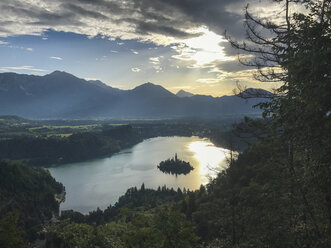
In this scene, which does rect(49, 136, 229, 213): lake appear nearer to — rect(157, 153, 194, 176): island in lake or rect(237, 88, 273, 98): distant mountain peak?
rect(157, 153, 194, 176): island in lake

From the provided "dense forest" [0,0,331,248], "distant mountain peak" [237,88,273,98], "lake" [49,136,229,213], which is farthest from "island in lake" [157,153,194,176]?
"distant mountain peak" [237,88,273,98]

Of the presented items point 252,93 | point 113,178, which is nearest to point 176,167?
point 113,178

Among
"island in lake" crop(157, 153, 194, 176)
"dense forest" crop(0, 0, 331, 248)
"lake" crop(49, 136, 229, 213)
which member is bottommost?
"lake" crop(49, 136, 229, 213)

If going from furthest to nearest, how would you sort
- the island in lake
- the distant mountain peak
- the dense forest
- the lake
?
the island in lake < the lake < the distant mountain peak < the dense forest

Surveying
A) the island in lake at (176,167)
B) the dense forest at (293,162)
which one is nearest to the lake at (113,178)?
the island in lake at (176,167)

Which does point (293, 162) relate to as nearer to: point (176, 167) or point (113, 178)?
point (113, 178)

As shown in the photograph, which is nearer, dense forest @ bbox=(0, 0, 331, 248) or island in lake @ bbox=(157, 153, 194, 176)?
dense forest @ bbox=(0, 0, 331, 248)

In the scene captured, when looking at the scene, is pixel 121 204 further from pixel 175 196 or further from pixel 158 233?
pixel 158 233

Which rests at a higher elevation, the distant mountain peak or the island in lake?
the distant mountain peak

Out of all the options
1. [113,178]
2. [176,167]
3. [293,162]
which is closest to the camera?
[293,162]

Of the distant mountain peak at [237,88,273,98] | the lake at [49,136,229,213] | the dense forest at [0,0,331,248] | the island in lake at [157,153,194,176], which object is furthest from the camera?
the island in lake at [157,153,194,176]

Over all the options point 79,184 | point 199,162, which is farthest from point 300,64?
point 199,162
